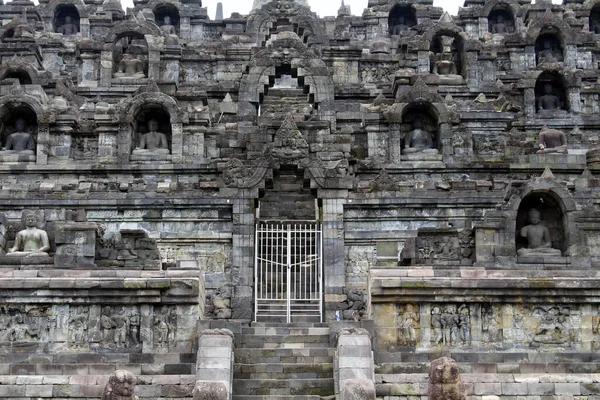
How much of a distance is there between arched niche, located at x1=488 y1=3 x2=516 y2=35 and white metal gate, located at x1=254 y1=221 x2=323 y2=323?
1938 centimetres

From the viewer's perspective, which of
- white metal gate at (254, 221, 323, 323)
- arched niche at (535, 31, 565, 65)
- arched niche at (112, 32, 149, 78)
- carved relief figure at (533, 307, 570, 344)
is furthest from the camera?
arched niche at (535, 31, 565, 65)

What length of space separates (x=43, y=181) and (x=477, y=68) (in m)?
16.0

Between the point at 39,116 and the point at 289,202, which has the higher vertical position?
the point at 39,116

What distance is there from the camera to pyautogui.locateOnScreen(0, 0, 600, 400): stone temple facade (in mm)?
22922

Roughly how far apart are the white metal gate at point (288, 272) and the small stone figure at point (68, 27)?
67.8 ft

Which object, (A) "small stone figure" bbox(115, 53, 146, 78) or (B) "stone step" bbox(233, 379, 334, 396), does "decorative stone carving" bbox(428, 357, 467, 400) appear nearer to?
(B) "stone step" bbox(233, 379, 334, 396)

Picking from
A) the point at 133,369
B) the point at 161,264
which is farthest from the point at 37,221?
the point at 133,369

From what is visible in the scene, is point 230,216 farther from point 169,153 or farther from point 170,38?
point 170,38

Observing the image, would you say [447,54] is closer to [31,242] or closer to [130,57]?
[130,57]

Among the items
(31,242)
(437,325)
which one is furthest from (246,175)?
(437,325)

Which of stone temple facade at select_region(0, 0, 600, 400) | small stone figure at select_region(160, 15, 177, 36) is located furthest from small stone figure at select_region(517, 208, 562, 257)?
small stone figure at select_region(160, 15, 177, 36)

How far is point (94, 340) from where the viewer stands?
76.7 feet

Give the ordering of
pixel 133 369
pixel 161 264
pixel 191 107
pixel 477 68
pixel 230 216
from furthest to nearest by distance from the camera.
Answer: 1. pixel 477 68
2. pixel 191 107
3. pixel 230 216
4. pixel 161 264
5. pixel 133 369

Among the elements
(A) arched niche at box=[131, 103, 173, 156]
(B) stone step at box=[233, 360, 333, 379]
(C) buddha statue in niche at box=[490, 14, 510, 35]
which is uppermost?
(C) buddha statue in niche at box=[490, 14, 510, 35]
